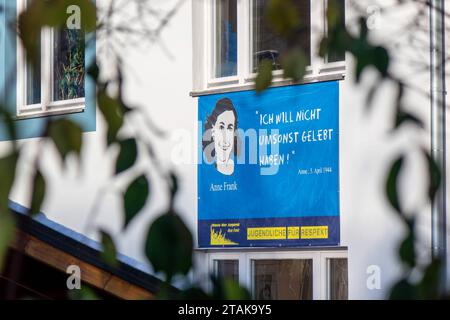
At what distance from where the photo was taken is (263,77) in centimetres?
153

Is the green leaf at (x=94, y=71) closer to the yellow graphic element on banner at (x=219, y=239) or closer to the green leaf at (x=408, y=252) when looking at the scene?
the green leaf at (x=408, y=252)

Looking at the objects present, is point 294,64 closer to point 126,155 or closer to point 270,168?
point 126,155

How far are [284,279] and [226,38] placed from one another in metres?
2.36

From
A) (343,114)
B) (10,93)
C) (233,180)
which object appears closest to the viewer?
(10,93)

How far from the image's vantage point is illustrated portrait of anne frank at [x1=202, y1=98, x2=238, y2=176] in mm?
10188

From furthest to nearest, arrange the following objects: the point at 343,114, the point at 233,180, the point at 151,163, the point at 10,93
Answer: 1. the point at 233,180
2. the point at 343,114
3. the point at 151,163
4. the point at 10,93

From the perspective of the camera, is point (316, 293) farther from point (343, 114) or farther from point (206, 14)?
point (206, 14)

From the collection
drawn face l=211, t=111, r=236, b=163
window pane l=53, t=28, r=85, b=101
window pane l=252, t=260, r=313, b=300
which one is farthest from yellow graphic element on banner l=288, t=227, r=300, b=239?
window pane l=53, t=28, r=85, b=101

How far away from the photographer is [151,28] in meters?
10.5

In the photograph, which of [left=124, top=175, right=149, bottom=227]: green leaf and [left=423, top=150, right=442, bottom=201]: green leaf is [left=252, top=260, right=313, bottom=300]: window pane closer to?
[left=124, top=175, right=149, bottom=227]: green leaf

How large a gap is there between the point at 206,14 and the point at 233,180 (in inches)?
65.8

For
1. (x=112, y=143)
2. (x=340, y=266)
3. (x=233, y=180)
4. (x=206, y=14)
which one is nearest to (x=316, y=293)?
(x=340, y=266)

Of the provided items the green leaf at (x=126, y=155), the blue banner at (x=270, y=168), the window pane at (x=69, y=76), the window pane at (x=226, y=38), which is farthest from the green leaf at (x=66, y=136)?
the window pane at (x=69, y=76)

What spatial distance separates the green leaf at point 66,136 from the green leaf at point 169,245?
0.16m
